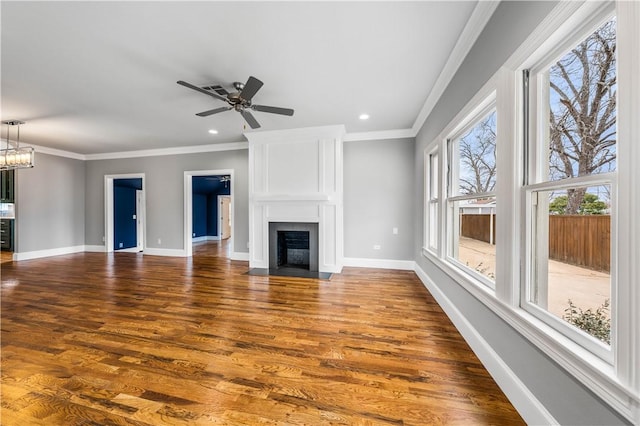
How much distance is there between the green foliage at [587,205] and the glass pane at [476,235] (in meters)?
0.70

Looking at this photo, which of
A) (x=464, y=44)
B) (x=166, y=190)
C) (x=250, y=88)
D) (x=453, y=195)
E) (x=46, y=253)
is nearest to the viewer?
(x=464, y=44)

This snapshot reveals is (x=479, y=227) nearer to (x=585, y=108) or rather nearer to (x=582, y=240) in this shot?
(x=582, y=240)

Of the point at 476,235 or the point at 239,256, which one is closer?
the point at 476,235

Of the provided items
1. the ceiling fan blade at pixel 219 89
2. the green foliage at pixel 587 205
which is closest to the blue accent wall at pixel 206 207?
the ceiling fan blade at pixel 219 89

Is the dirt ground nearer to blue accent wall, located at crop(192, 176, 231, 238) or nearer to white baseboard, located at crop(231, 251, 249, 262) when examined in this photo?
white baseboard, located at crop(231, 251, 249, 262)

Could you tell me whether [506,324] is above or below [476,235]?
below

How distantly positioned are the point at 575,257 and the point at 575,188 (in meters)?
0.34

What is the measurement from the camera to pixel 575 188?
3.97 ft

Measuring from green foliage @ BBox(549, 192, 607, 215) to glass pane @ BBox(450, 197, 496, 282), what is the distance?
27.5 inches

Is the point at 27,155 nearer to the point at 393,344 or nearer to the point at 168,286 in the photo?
the point at 168,286

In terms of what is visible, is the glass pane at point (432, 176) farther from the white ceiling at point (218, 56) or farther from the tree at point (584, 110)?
the tree at point (584, 110)

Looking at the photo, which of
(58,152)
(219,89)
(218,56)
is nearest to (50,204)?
(58,152)

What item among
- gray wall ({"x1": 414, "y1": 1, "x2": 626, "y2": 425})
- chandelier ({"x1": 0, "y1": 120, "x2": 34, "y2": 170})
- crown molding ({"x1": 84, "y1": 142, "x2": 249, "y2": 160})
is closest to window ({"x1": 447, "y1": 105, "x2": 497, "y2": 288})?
gray wall ({"x1": 414, "y1": 1, "x2": 626, "y2": 425})

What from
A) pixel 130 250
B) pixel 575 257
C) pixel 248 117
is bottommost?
pixel 130 250
